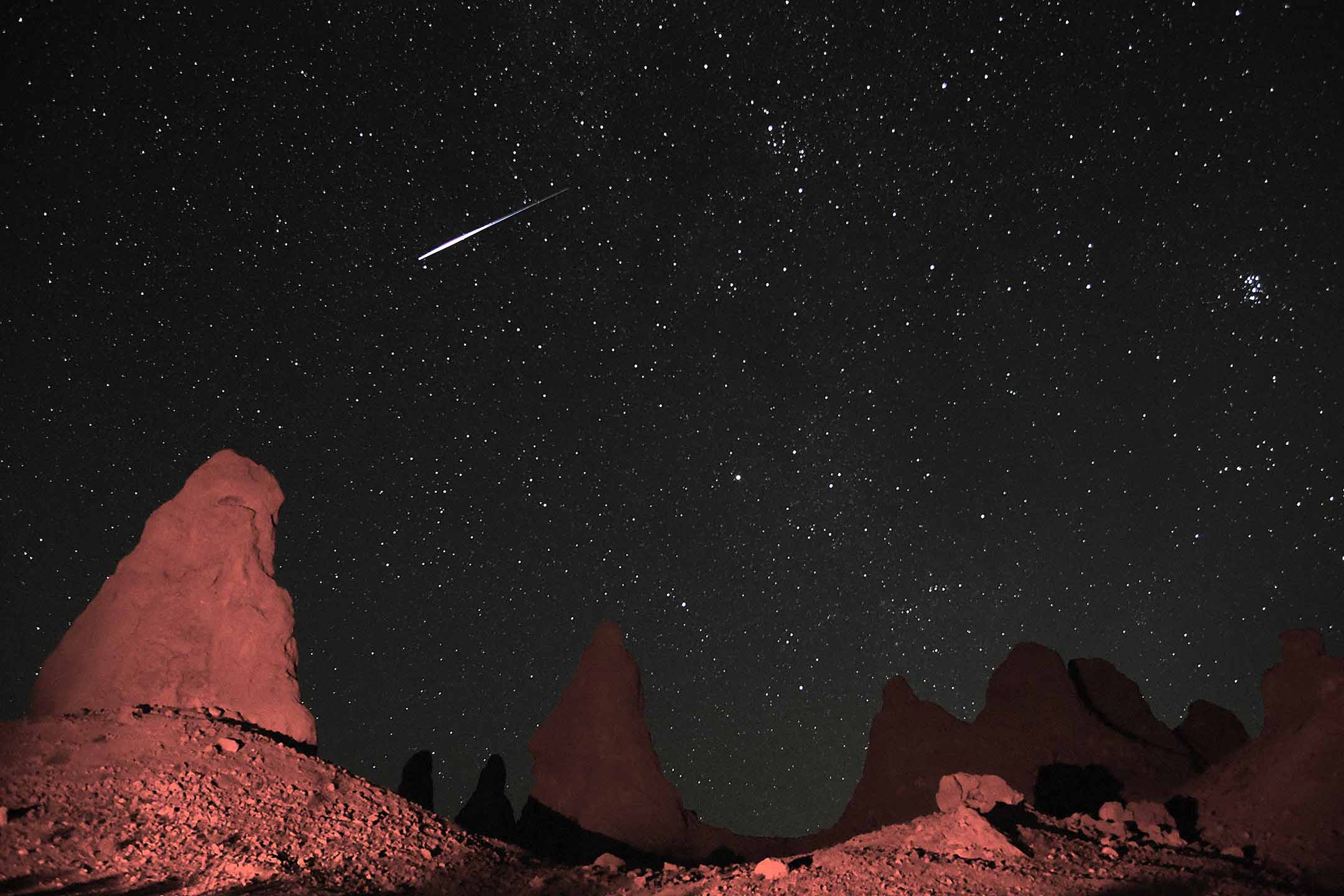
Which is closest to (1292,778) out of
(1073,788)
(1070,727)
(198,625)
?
(1073,788)

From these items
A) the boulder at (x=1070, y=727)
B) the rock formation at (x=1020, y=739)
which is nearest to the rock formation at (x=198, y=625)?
the rock formation at (x=1020, y=739)

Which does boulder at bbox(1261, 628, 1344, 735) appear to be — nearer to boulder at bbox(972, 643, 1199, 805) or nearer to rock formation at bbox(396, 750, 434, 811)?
boulder at bbox(972, 643, 1199, 805)

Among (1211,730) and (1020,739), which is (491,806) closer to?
(1020,739)

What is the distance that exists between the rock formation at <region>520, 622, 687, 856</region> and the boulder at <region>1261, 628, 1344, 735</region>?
2280 cm

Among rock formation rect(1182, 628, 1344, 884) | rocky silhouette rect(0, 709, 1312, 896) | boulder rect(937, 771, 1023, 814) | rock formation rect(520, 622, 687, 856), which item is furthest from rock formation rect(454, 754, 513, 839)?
rock formation rect(1182, 628, 1344, 884)

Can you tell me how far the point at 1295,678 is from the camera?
25.7 meters

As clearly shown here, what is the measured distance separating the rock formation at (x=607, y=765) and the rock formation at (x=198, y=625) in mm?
17821

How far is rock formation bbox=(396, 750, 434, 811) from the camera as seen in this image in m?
35.6

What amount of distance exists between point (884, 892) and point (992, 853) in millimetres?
2396

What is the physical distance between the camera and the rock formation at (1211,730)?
121 feet

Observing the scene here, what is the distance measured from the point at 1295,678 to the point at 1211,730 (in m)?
14.6

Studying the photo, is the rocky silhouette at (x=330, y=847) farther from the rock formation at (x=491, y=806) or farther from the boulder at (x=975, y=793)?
the rock formation at (x=491, y=806)

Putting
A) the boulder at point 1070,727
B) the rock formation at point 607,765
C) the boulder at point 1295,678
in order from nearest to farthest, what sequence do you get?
the boulder at point 1295,678
the boulder at point 1070,727
the rock formation at point 607,765

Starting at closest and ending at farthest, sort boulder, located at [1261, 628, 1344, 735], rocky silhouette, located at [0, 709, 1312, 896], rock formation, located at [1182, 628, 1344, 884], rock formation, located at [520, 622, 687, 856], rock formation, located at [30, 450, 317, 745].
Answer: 1. rocky silhouette, located at [0, 709, 1312, 896]
2. rock formation, located at [1182, 628, 1344, 884]
3. rock formation, located at [30, 450, 317, 745]
4. boulder, located at [1261, 628, 1344, 735]
5. rock formation, located at [520, 622, 687, 856]
